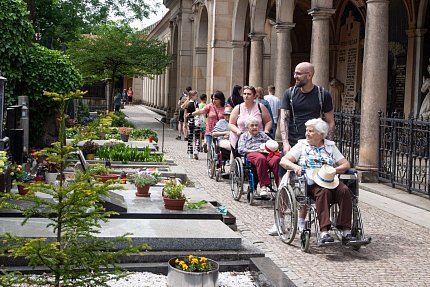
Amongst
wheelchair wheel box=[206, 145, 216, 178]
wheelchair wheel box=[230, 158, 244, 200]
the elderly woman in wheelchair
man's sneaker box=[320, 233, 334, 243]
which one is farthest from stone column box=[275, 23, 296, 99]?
man's sneaker box=[320, 233, 334, 243]

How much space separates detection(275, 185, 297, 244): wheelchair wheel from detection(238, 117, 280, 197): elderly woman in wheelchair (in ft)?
5.61

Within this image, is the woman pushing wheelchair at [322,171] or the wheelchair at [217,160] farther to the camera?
the wheelchair at [217,160]

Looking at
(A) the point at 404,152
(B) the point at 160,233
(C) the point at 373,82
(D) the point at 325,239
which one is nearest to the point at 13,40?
(C) the point at 373,82

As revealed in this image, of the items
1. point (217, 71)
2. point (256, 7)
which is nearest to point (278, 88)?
point (256, 7)

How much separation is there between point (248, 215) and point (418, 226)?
7.56ft

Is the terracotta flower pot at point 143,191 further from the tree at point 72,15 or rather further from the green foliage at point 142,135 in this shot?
the tree at point 72,15

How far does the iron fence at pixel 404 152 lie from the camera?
37.7 ft

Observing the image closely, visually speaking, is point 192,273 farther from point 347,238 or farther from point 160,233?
point 347,238

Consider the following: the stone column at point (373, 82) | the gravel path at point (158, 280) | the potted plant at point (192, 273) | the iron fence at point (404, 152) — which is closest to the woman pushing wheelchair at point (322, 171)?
the gravel path at point (158, 280)

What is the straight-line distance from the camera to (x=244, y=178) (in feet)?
35.9

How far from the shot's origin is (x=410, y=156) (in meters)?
11.7

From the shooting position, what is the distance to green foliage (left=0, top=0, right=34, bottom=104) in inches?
478

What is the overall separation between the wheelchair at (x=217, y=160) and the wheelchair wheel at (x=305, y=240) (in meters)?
5.40

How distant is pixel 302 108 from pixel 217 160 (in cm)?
511
